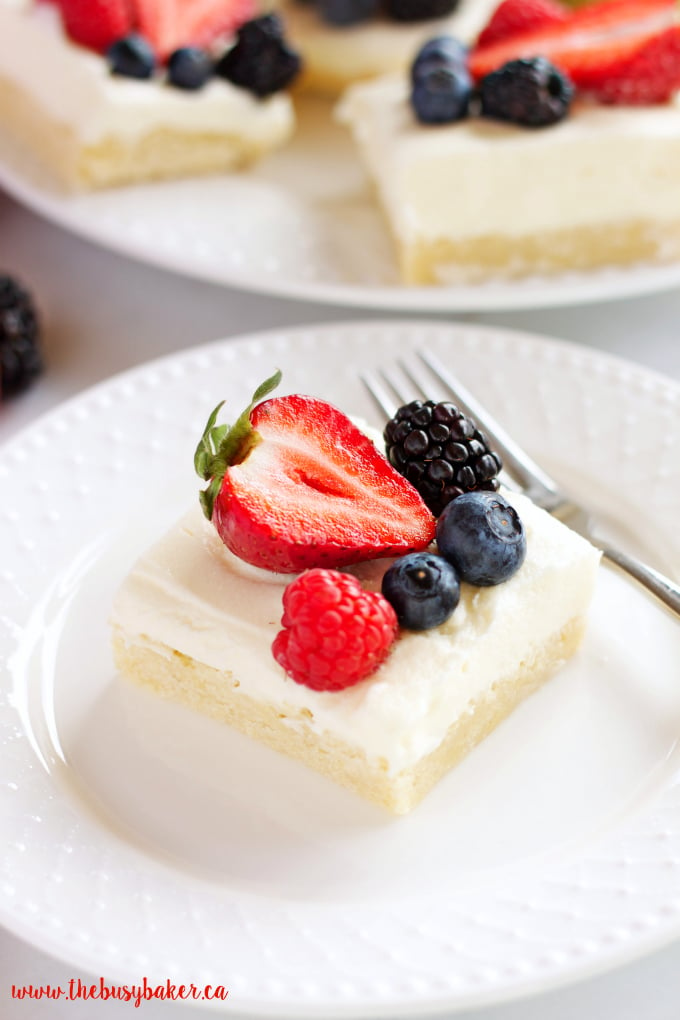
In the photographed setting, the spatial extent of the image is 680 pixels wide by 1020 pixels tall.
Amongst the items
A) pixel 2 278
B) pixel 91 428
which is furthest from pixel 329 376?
pixel 2 278

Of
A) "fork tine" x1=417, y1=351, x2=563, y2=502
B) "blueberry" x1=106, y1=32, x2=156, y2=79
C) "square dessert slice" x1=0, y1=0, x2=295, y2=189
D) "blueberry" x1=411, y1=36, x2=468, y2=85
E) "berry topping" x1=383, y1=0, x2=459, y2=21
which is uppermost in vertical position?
"blueberry" x1=411, y1=36, x2=468, y2=85

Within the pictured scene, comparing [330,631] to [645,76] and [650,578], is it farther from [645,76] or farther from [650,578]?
[645,76]

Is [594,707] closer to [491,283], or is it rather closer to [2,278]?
[491,283]

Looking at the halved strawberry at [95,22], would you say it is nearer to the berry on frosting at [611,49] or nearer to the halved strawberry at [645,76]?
the berry on frosting at [611,49]

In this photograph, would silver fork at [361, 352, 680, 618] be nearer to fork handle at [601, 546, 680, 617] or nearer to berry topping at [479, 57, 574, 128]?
fork handle at [601, 546, 680, 617]

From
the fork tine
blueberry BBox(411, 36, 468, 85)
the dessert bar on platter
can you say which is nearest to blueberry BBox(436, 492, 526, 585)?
the dessert bar on platter

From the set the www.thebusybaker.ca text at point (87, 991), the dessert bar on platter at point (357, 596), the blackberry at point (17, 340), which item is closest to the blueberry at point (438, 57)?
the blackberry at point (17, 340)
